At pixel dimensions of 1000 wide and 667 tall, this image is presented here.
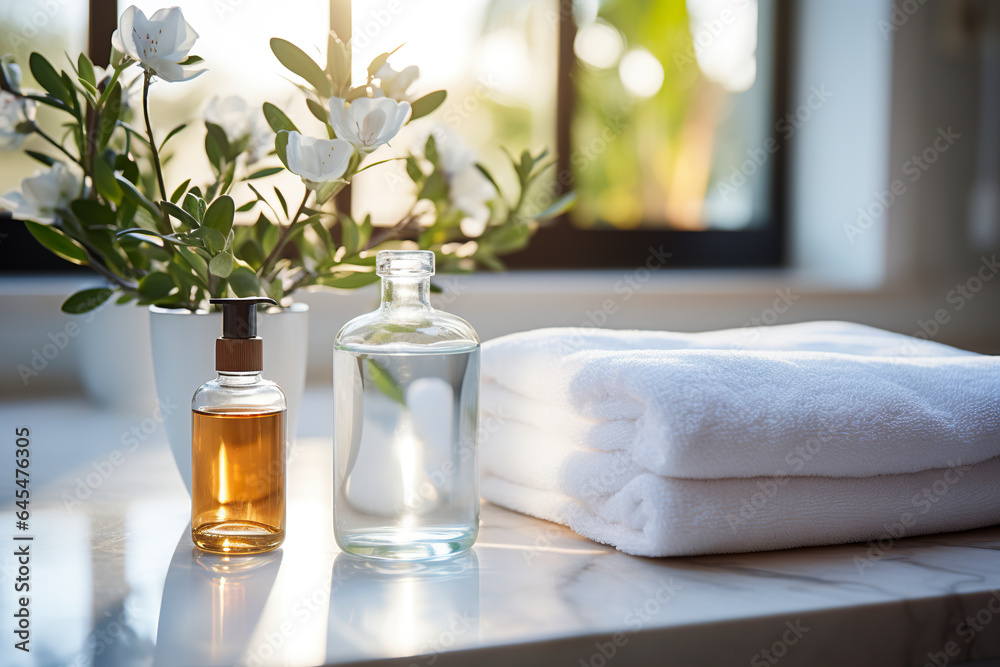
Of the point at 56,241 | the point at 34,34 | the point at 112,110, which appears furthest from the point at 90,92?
the point at 34,34

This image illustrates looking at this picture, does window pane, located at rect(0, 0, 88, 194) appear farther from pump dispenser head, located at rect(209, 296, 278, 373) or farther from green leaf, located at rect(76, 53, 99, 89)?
pump dispenser head, located at rect(209, 296, 278, 373)

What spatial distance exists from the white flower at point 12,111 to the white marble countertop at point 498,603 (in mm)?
308

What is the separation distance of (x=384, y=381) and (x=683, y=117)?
130 centimetres

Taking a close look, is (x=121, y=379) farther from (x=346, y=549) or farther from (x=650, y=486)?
(x=650, y=486)

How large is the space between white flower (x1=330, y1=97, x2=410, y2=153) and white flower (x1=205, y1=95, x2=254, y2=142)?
0.66 ft

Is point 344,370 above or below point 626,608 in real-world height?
above

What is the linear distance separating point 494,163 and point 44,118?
75 centimetres

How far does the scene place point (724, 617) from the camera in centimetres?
49

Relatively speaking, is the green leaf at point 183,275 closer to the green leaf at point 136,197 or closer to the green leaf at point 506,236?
the green leaf at point 136,197

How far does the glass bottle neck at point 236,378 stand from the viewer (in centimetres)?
58

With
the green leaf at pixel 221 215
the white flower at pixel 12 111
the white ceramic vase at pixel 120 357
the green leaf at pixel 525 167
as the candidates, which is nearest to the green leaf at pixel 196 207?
the green leaf at pixel 221 215

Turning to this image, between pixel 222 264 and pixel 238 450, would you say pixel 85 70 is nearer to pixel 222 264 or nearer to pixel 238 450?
pixel 222 264

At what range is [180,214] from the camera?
0.58 meters

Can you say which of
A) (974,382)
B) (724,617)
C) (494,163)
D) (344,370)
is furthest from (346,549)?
(494,163)
